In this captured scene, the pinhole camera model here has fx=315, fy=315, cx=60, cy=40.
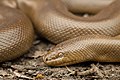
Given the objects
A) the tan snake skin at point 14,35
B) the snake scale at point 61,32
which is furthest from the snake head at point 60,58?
the tan snake skin at point 14,35

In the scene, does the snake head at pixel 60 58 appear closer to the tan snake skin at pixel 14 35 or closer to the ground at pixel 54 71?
the ground at pixel 54 71

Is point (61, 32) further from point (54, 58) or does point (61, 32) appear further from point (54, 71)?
point (54, 71)

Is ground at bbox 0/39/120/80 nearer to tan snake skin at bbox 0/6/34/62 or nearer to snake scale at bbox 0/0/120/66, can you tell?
snake scale at bbox 0/0/120/66

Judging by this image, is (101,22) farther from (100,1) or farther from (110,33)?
(100,1)

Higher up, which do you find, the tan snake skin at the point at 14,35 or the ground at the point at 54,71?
the tan snake skin at the point at 14,35

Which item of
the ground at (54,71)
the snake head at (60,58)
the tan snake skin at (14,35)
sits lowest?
the ground at (54,71)

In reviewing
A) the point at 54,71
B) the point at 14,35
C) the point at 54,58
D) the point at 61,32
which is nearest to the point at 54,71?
the point at 54,71
